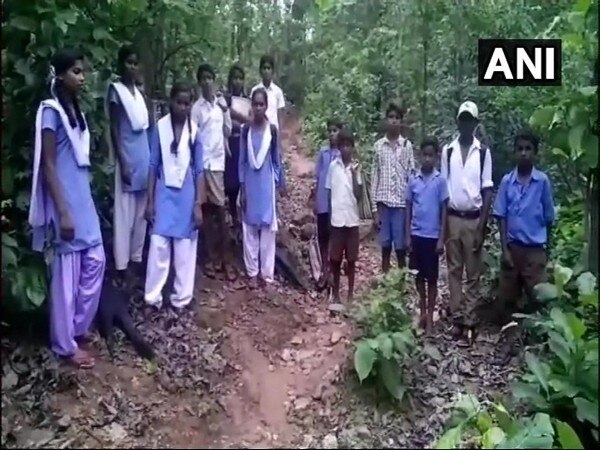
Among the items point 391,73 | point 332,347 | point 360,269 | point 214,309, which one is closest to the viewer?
point 332,347

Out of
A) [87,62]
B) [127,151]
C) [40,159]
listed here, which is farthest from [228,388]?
[87,62]

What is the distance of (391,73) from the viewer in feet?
25.2

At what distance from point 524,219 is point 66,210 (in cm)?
271

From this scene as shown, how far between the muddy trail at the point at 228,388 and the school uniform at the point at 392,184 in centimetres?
76

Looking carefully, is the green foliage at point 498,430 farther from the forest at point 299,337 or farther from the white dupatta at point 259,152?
the white dupatta at point 259,152

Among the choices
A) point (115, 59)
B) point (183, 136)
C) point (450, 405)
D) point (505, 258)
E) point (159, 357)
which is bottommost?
point (450, 405)

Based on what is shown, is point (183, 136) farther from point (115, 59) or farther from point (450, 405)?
point (450, 405)

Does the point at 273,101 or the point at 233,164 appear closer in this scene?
the point at 233,164

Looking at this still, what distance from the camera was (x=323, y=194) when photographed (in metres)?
5.75

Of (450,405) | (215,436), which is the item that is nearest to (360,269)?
(450,405)

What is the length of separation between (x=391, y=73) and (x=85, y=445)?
5243mm

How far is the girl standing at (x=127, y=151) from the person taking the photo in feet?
14.8

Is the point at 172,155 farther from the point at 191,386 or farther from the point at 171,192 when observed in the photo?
the point at 191,386

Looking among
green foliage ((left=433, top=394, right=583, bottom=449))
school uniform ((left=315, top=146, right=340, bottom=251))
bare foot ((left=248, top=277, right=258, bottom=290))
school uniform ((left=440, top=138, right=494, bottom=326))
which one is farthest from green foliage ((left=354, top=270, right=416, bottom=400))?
school uniform ((left=315, top=146, right=340, bottom=251))
